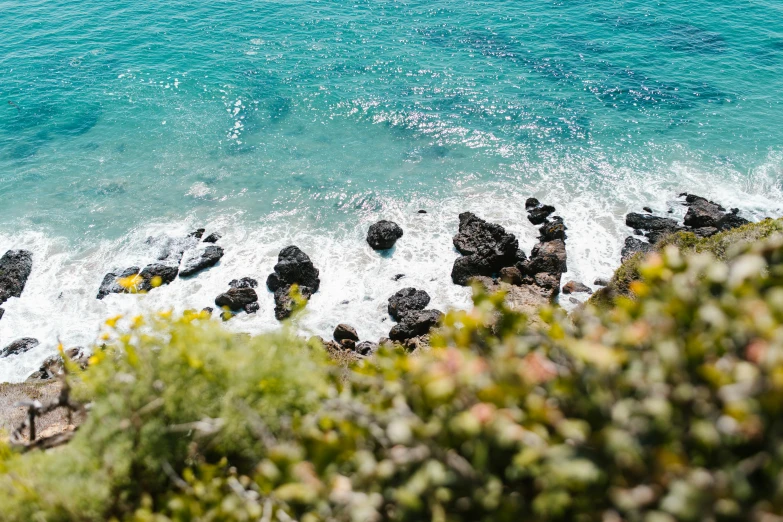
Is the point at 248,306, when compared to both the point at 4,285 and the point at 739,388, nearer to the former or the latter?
the point at 4,285

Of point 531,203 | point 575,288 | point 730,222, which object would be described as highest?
point 531,203

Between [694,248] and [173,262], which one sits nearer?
[694,248]

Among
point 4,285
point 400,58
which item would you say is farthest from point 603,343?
point 400,58

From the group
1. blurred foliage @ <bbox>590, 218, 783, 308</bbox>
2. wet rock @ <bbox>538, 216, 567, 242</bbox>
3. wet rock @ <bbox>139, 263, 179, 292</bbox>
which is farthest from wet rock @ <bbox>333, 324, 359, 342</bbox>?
wet rock @ <bbox>538, 216, 567, 242</bbox>

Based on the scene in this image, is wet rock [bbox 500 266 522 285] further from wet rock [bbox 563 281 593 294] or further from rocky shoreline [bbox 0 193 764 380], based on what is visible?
wet rock [bbox 563 281 593 294]

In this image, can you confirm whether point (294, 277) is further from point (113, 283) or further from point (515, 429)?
point (515, 429)

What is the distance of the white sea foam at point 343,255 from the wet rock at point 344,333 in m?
0.47

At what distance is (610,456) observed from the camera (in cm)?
393

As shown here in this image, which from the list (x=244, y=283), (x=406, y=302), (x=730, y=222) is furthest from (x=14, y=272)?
(x=730, y=222)

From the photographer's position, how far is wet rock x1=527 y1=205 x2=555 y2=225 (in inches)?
907

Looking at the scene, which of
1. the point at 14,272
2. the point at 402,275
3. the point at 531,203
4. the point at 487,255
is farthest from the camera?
the point at 531,203

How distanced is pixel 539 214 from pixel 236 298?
524 inches

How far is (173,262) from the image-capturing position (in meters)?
21.9

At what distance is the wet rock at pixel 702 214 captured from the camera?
21.9 meters
